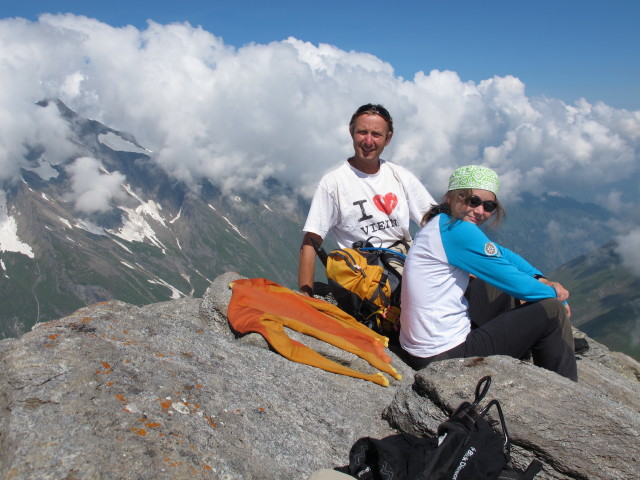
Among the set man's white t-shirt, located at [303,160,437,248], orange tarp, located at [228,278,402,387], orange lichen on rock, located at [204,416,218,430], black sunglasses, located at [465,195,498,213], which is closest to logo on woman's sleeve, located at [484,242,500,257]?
black sunglasses, located at [465,195,498,213]

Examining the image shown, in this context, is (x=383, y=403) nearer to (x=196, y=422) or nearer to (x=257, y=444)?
(x=257, y=444)

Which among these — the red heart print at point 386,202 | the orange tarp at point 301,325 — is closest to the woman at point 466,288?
the orange tarp at point 301,325

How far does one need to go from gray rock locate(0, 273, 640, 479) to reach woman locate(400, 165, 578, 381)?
2.37 feet

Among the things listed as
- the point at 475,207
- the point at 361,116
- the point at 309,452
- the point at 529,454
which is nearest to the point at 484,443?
the point at 529,454

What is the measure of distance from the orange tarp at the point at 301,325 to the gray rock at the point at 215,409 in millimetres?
341

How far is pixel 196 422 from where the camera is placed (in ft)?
17.1

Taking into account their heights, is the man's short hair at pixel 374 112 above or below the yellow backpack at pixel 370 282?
above

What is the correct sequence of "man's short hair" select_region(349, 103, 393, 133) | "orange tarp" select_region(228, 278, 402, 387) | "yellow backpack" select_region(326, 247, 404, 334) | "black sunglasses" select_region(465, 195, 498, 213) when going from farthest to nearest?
1. "man's short hair" select_region(349, 103, 393, 133)
2. "yellow backpack" select_region(326, 247, 404, 334)
3. "orange tarp" select_region(228, 278, 402, 387)
4. "black sunglasses" select_region(465, 195, 498, 213)

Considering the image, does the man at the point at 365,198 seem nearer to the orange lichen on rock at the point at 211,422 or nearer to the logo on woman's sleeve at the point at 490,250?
the logo on woman's sleeve at the point at 490,250

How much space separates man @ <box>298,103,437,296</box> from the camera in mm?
10211

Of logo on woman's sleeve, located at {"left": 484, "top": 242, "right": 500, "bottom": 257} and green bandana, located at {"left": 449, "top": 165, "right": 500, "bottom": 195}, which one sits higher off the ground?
green bandana, located at {"left": 449, "top": 165, "right": 500, "bottom": 195}

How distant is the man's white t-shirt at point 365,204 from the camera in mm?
10336

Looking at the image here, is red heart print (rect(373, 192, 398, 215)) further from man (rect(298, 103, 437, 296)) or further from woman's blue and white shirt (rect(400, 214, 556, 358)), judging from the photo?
woman's blue and white shirt (rect(400, 214, 556, 358))

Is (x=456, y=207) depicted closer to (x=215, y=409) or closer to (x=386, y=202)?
(x=386, y=202)
